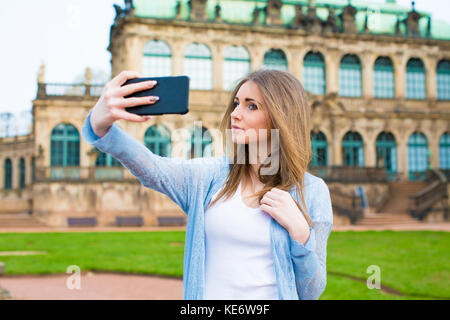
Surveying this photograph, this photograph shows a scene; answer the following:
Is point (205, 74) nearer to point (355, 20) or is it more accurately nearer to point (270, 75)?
point (355, 20)

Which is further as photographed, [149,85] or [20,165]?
[20,165]

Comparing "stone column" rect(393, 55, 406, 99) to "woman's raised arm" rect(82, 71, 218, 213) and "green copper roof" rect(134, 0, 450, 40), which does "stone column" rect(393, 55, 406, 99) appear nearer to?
"green copper roof" rect(134, 0, 450, 40)

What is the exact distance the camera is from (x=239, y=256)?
2.40 m

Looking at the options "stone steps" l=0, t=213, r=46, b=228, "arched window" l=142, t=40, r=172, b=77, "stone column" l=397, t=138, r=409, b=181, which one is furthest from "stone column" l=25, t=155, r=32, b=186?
"stone column" l=397, t=138, r=409, b=181

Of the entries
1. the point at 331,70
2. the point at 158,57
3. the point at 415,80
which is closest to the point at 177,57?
the point at 158,57

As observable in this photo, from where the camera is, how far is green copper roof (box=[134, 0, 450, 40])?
126 feet

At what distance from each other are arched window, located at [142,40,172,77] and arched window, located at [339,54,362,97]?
13302 mm

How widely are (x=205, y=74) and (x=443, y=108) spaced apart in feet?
63.8

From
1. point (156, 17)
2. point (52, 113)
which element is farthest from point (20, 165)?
point (156, 17)

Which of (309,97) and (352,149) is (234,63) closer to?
(309,97)

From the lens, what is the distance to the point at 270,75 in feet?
8.38

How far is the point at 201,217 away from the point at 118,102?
0.70 metres

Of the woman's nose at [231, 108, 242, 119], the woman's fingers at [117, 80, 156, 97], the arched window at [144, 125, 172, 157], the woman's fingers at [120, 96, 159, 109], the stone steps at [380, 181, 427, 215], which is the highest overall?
the arched window at [144, 125, 172, 157]

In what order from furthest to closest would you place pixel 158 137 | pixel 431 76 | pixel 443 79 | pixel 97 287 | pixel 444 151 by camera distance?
pixel 443 79 < pixel 431 76 < pixel 444 151 < pixel 158 137 < pixel 97 287
